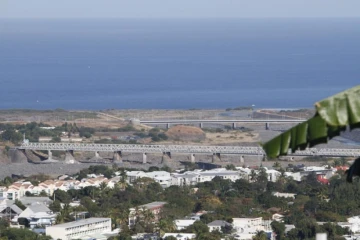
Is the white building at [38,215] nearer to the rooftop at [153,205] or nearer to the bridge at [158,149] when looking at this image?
the rooftop at [153,205]

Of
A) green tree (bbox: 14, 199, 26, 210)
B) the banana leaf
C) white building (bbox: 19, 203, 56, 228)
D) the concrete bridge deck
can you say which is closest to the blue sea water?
the concrete bridge deck

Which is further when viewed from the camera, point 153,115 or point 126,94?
point 126,94

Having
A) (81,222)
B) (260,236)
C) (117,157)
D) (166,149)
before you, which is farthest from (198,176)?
(260,236)

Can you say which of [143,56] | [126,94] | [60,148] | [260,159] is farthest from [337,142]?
[143,56]

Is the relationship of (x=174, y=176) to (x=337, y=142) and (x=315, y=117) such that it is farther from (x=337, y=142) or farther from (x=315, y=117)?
(x=315, y=117)

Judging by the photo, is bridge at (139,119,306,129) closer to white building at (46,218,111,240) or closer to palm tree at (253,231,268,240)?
white building at (46,218,111,240)

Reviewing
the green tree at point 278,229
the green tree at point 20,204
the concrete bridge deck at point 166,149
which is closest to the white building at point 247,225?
the green tree at point 278,229
